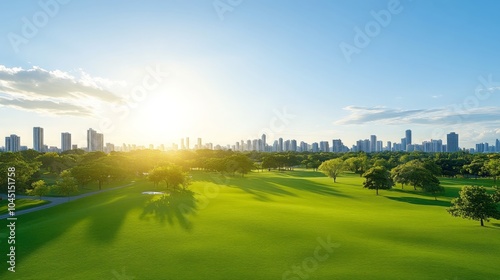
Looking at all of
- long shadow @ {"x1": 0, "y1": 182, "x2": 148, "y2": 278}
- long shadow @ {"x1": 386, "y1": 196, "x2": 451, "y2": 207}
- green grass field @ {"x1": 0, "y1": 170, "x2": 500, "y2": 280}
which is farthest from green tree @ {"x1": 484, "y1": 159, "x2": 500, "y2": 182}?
long shadow @ {"x1": 0, "y1": 182, "x2": 148, "y2": 278}

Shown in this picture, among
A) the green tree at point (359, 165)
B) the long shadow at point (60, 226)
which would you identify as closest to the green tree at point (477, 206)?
the long shadow at point (60, 226)

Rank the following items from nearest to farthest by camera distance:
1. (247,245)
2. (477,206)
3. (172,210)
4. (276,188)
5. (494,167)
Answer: (247,245)
(477,206)
(172,210)
(276,188)
(494,167)

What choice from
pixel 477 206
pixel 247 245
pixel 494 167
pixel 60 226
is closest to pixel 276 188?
pixel 477 206

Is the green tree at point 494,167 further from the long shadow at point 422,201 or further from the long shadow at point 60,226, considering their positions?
the long shadow at point 60,226

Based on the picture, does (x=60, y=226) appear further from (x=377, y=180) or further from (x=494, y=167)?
(x=494, y=167)

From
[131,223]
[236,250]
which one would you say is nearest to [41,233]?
[131,223]

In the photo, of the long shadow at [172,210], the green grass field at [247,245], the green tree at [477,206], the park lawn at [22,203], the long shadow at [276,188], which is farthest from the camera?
the long shadow at [276,188]

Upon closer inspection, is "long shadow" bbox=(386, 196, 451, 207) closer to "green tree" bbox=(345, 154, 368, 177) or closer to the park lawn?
"green tree" bbox=(345, 154, 368, 177)
